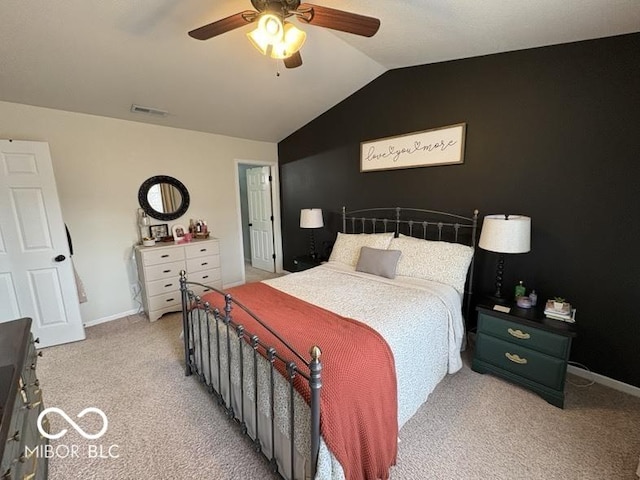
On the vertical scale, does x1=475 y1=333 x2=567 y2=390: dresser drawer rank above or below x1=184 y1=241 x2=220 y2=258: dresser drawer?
below

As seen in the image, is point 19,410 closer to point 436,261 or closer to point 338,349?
point 338,349

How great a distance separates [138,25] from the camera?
2.06m

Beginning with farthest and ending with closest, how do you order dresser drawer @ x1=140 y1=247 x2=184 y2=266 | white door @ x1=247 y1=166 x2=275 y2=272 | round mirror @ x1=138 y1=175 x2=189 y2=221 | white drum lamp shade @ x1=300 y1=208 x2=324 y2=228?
1. white door @ x1=247 y1=166 x2=275 y2=272
2. white drum lamp shade @ x1=300 y1=208 x2=324 y2=228
3. round mirror @ x1=138 y1=175 x2=189 y2=221
4. dresser drawer @ x1=140 y1=247 x2=184 y2=266

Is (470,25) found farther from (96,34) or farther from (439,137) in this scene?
(96,34)

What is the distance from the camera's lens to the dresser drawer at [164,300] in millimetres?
3375

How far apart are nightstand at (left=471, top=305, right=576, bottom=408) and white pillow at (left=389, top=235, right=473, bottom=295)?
33 cm

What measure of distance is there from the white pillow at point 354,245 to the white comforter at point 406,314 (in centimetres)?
42

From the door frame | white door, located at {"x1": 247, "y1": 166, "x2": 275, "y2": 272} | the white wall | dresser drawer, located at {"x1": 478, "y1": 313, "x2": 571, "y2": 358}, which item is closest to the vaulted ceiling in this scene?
the white wall

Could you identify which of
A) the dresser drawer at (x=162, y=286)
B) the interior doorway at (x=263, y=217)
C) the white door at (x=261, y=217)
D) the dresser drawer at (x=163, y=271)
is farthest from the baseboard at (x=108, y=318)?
the white door at (x=261, y=217)

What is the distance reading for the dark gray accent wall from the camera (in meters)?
2.03

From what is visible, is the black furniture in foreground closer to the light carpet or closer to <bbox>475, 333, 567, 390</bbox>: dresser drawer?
the light carpet

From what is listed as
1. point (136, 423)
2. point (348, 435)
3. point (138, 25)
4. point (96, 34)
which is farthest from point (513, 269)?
point (96, 34)

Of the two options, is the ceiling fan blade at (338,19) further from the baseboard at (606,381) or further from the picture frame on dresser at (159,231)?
the picture frame on dresser at (159,231)

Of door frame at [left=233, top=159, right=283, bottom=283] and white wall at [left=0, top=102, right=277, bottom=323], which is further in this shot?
door frame at [left=233, top=159, right=283, bottom=283]
